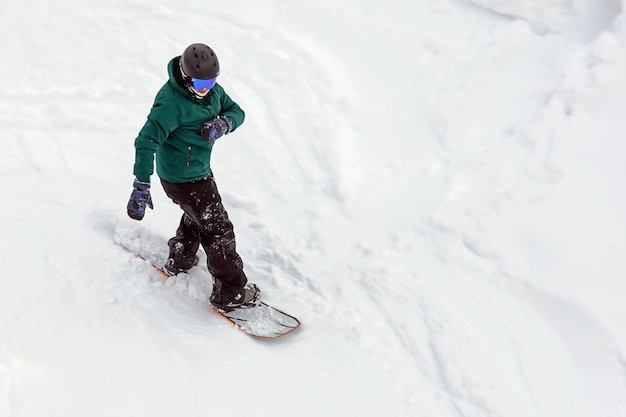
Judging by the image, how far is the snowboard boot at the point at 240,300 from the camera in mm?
3861

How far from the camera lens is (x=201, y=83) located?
125 inches

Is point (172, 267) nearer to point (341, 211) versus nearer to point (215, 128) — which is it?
point (215, 128)

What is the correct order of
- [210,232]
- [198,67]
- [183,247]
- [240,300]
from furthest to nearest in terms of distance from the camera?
[183,247]
[240,300]
[210,232]
[198,67]

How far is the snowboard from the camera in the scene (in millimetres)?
3809

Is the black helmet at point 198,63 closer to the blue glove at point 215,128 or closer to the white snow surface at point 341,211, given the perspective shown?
the blue glove at point 215,128

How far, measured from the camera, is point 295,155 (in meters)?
5.34

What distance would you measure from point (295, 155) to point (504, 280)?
2.17 meters

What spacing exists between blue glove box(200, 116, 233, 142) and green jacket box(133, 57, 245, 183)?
43mm

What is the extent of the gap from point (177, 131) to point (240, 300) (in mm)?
1200

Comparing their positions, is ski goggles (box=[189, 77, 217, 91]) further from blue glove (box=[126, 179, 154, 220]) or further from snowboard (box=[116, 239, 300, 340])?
snowboard (box=[116, 239, 300, 340])

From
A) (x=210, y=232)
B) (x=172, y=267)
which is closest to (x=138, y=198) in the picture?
(x=210, y=232)

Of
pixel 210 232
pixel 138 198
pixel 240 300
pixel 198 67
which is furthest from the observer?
pixel 240 300

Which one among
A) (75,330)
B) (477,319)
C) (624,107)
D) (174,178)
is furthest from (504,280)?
(75,330)

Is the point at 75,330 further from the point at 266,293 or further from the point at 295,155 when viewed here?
the point at 295,155
